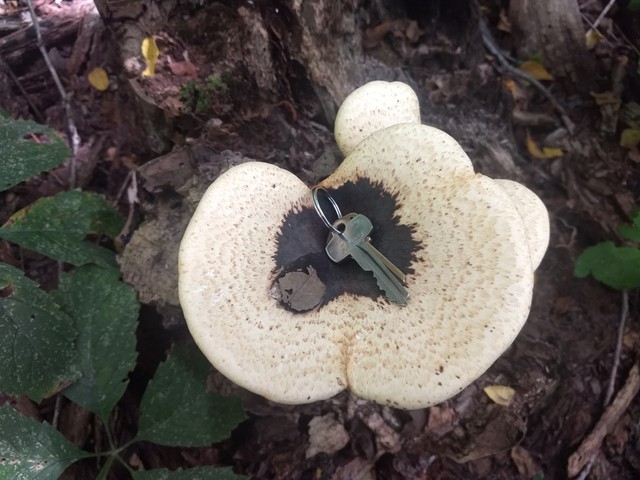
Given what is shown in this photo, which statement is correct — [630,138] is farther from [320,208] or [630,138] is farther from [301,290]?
[301,290]

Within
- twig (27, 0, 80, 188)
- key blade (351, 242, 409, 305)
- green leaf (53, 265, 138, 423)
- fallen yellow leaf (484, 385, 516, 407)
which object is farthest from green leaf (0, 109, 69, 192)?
fallen yellow leaf (484, 385, 516, 407)

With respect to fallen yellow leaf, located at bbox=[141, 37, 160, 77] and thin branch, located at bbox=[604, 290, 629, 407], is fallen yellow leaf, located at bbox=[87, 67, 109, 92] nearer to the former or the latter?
fallen yellow leaf, located at bbox=[141, 37, 160, 77]

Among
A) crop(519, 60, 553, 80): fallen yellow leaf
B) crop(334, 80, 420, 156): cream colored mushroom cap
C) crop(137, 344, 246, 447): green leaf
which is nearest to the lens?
crop(137, 344, 246, 447): green leaf

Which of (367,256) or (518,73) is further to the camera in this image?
(518,73)

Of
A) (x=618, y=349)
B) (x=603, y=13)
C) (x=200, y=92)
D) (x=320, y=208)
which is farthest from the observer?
(x=603, y=13)

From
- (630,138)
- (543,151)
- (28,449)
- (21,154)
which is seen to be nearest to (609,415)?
(543,151)

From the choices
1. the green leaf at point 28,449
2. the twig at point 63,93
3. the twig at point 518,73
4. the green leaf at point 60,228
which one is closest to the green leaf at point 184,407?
the green leaf at point 28,449

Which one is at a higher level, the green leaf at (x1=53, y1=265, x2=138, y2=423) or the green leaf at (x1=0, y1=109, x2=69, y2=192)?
the green leaf at (x1=0, y1=109, x2=69, y2=192)

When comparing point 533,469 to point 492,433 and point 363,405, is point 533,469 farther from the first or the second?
point 363,405
